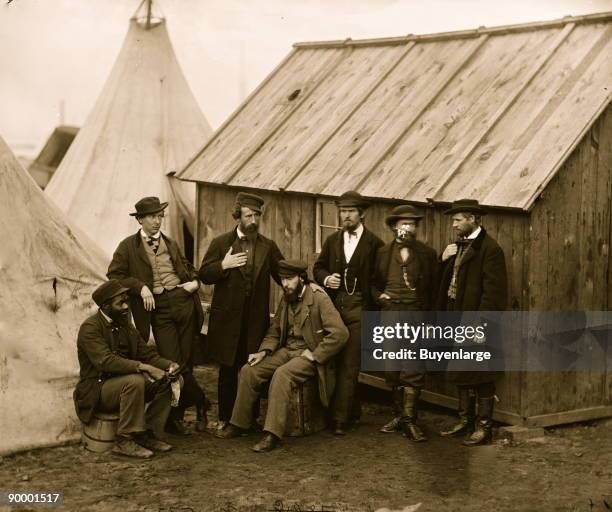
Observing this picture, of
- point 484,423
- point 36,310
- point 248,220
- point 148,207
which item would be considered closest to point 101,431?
point 36,310

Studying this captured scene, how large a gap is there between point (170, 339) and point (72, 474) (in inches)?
56.8

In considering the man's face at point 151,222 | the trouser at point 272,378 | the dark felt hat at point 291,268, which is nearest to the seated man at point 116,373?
the trouser at point 272,378

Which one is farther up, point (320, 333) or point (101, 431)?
point (320, 333)

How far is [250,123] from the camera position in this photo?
1196cm

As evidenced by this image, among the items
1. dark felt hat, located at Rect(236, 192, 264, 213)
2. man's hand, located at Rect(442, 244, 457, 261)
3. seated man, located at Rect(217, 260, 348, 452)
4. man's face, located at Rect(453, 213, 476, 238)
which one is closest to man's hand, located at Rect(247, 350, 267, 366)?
seated man, located at Rect(217, 260, 348, 452)

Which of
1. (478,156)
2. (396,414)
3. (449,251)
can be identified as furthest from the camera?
(478,156)

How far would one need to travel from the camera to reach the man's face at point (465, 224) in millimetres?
7711

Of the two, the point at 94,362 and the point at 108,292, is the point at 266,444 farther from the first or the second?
the point at 108,292

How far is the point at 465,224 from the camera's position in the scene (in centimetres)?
771

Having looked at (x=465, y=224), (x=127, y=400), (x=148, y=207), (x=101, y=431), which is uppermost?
(x=148, y=207)

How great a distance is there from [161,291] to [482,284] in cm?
256

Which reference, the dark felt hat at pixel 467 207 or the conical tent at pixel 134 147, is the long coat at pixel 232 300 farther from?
the conical tent at pixel 134 147

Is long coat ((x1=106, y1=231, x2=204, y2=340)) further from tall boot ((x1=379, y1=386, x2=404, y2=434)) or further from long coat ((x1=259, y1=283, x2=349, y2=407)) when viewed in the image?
tall boot ((x1=379, y1=386, x2=404, y2=434))

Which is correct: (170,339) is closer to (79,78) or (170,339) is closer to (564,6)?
(564,6)
